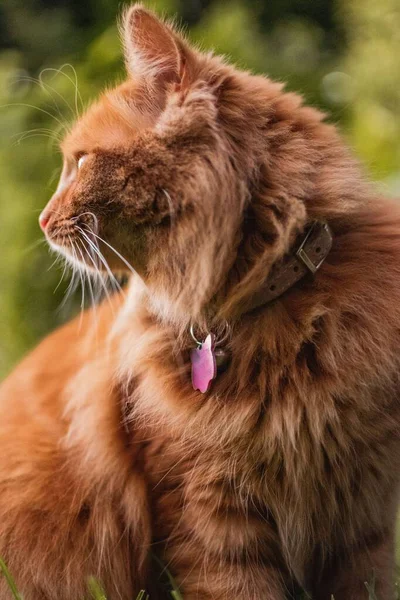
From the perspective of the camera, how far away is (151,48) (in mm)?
1497

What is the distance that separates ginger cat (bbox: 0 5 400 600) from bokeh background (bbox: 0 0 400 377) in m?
1.30

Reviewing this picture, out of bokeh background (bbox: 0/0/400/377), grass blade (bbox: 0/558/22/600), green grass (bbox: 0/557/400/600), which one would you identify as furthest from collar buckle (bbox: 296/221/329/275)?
bokeh background (bbox: 0/0/400/377)

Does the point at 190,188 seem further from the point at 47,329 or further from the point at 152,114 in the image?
the point at 47,329

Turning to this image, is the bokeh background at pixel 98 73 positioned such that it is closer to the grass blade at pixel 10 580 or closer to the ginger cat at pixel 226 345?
the ginger cat at pixel 226 345

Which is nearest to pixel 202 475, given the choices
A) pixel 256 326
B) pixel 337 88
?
pixel 256 326

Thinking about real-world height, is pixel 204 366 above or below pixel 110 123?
below

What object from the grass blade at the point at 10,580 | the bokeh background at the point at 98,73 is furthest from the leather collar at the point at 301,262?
the bokeh background at the point at 98,73

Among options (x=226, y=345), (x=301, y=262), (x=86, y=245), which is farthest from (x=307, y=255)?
(x=86, y=245)

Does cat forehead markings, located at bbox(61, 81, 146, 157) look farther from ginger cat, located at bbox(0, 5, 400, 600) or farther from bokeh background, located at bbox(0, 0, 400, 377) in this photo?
bokeh background, located at bbox(0, 0, 400, 377)

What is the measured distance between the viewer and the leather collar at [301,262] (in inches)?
57.4

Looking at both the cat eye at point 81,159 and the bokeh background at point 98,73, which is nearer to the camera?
the cat eye at point 81,159

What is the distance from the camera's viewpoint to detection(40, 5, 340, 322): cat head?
1.44 metres

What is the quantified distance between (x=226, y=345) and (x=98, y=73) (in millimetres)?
2344

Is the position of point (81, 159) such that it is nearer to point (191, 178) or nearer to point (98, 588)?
point (191, 178)
